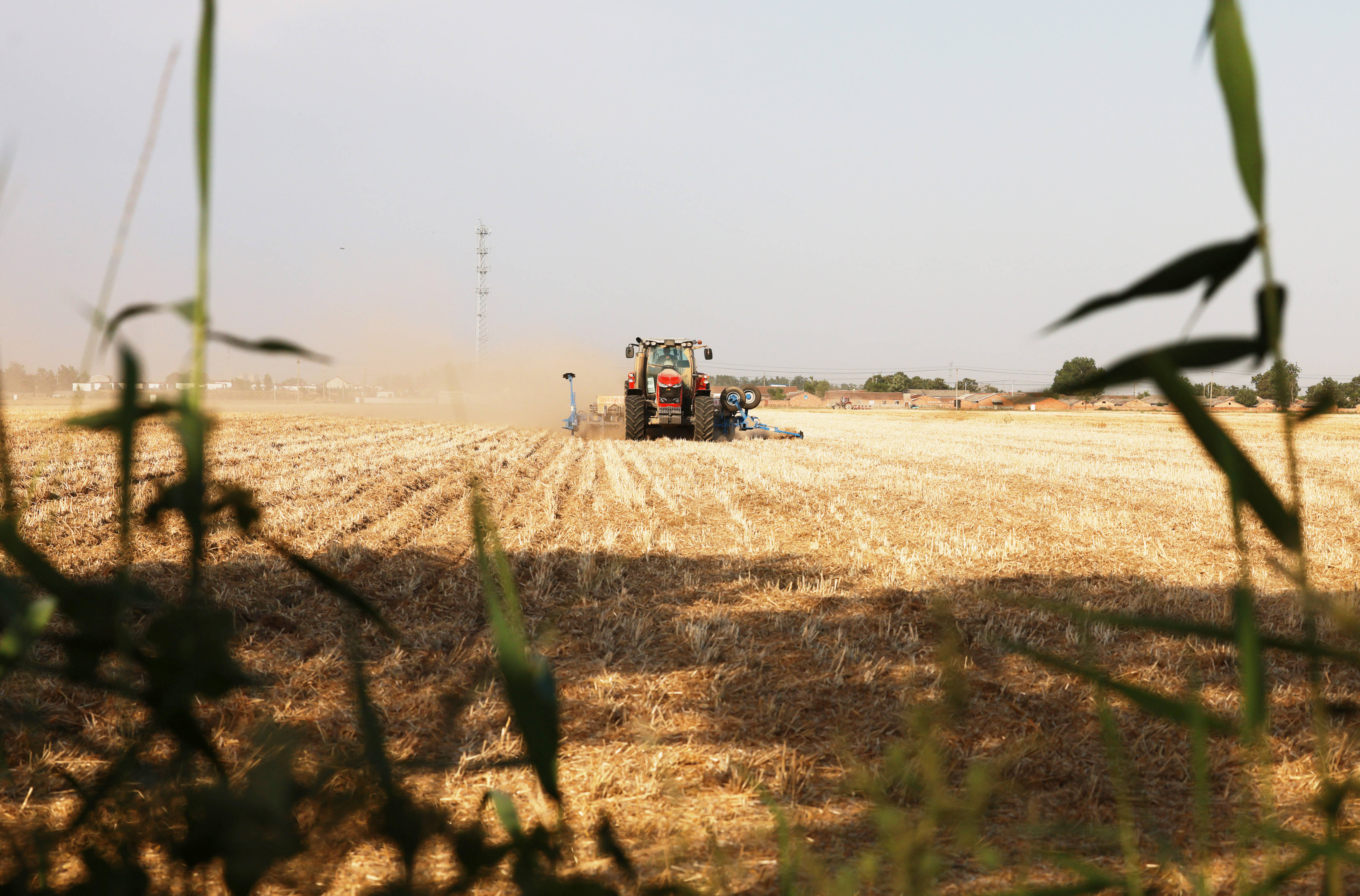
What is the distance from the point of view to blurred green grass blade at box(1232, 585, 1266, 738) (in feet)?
2.08

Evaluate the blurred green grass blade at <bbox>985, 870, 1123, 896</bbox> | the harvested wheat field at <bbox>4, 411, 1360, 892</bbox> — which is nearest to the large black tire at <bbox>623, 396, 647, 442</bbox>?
the harvested wheat field at <bbox>4, 411, 1360, 892</bbox>

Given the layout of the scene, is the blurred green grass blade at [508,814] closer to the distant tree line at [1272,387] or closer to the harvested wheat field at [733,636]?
the harvested wheat field at [733,636]

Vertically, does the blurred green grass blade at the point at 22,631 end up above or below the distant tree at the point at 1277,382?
below

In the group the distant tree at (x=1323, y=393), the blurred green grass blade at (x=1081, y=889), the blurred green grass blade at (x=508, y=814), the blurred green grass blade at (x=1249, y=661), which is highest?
the distant tree at (x=1323, y=393)

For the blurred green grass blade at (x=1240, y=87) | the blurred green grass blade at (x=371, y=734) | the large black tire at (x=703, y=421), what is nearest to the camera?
the blurred green grass blade at (x=1240, y=87)

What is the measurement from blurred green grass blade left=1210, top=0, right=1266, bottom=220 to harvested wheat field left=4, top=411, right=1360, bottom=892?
0.32 metres

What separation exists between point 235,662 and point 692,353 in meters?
21.4

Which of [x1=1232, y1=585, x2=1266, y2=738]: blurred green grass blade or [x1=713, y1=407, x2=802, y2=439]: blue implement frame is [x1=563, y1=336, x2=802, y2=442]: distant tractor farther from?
[x1=1232, y1=585, x2=1266, y2=738]: blurred green grass blade

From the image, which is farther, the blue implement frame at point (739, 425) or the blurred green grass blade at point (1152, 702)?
the blue implement frame at point (739, 425)

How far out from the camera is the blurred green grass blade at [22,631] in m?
0.69

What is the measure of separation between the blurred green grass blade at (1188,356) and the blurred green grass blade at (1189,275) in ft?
0.11

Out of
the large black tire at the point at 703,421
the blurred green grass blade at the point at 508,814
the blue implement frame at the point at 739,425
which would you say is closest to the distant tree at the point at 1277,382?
the blurred green grass blade at the point at 508,814

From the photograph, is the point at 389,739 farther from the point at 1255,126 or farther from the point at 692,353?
the point at 692,353

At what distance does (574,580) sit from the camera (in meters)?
6.12
